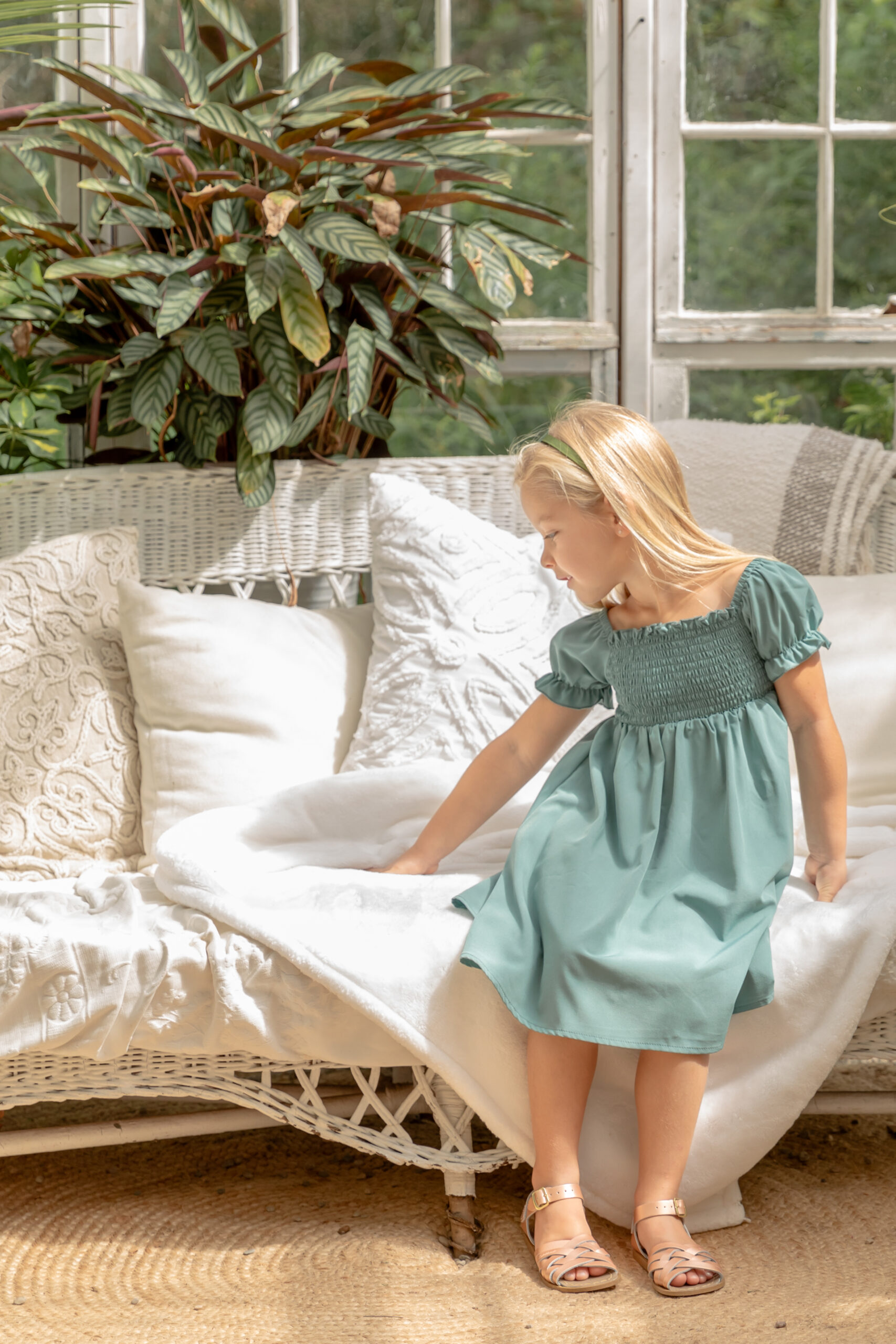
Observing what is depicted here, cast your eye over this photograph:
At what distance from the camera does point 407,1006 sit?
1170 millimetres

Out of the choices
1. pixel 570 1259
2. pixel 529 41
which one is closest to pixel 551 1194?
pixel 570 1259

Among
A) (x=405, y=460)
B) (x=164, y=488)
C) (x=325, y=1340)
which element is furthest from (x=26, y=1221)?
(x=405, y=460)

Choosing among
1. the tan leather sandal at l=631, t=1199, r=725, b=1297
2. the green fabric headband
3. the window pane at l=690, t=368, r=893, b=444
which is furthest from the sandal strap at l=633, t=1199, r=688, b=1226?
the window pane at l=690, t=368, r=893, b=444

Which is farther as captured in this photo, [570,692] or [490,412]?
[490,412]

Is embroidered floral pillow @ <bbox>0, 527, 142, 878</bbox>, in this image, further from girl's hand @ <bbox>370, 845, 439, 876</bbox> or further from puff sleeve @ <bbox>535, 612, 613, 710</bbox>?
puff sleeve @ <bbox>535, 612, 613, 710</bbox>

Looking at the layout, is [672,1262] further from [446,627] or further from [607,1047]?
[446,627]

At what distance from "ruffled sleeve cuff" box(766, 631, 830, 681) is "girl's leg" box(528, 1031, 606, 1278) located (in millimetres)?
454

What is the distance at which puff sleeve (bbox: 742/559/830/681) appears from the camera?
1.24 metres

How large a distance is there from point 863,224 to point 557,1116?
1893 mm

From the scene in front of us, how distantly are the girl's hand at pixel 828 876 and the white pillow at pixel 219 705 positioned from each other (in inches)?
28.0

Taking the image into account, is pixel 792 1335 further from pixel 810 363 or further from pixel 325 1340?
pixel 810 363

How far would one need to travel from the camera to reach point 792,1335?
1.06 metres

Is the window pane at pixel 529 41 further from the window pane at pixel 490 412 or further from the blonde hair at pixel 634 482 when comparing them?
the blonde hair at pixel 634 482

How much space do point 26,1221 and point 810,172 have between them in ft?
7.32
